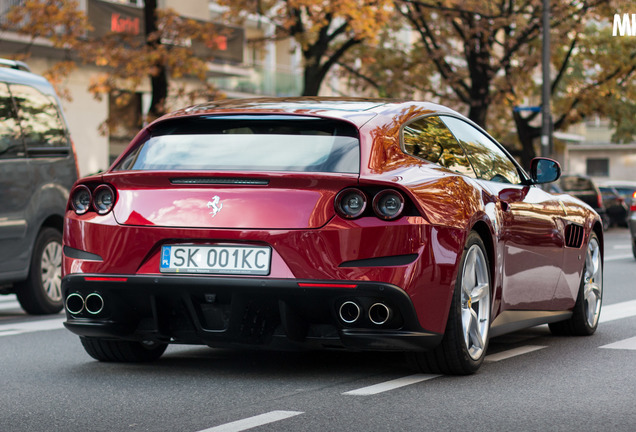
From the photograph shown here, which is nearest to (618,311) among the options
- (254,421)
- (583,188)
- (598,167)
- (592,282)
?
(592,282)

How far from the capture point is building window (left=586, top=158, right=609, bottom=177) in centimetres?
7956

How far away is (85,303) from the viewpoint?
6414 mm

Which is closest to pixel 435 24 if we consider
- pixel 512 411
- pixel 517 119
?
pixel 517 119

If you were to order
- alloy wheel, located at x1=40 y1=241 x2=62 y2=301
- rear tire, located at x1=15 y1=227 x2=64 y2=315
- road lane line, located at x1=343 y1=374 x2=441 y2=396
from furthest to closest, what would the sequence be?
alloy wheel, located at x1=40 y1=241 x2=62 y2=301
rear tire, located at x1=15 y1=227 x2=64 y2=315
road lane line, located at x1=343 y1=374 x2=441 y2=396

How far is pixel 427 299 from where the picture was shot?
6.03 metres

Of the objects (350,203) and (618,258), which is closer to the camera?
(350,203)

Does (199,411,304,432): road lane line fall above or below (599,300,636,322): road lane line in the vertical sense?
above

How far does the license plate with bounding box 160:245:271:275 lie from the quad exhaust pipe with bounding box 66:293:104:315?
47 cm

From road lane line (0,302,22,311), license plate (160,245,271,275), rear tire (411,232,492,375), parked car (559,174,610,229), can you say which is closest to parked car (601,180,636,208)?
parked car (559,174,610,229)

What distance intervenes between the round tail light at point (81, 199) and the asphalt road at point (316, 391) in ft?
2.92

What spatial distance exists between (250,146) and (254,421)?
171 cm

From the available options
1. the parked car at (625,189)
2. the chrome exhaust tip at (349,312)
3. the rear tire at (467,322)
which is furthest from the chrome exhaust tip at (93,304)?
the parked car at (625,189)

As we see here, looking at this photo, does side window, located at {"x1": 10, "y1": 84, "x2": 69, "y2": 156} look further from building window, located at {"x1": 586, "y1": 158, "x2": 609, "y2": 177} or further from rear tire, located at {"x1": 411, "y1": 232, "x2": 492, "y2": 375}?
building window, located at {"x1": 586, "y1": 158, "x2": 609, "y2": 177}

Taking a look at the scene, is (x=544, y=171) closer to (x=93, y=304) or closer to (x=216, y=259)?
(x=216, y=259)
